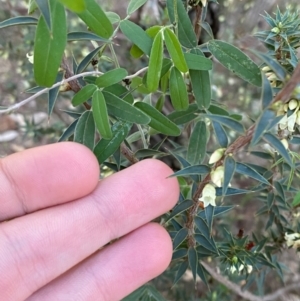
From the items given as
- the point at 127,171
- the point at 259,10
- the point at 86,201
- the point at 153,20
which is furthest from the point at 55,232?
the point at 259,10

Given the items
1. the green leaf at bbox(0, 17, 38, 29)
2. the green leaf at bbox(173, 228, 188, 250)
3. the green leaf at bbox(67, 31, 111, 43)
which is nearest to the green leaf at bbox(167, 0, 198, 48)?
the green leaf at bbox(67, 31, 111, 43)

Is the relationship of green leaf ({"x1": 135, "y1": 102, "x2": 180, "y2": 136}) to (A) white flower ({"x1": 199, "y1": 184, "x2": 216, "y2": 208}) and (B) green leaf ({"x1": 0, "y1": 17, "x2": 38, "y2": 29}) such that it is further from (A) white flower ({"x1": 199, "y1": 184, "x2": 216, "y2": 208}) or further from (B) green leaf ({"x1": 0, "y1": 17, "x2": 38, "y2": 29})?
(B) green leaf ({"x1": 0, "y1": 17, "x2": 38, "y2": 29})

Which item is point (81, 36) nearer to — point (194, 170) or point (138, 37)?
point (138, 37)

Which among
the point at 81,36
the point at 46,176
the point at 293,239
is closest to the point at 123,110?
the point at 81,36

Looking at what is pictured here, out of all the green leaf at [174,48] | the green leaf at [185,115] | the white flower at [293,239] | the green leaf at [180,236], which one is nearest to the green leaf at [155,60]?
the green leaf at [174,48]

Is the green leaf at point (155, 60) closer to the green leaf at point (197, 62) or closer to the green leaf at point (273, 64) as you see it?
the green leaf at point (197, 62)

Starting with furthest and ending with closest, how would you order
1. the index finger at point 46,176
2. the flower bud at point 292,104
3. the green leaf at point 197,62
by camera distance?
the index finger at point 46,176
the green leaf at point 197,62
the flower bud at point 292,104

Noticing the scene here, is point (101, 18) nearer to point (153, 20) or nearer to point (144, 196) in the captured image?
point (144, 196)
